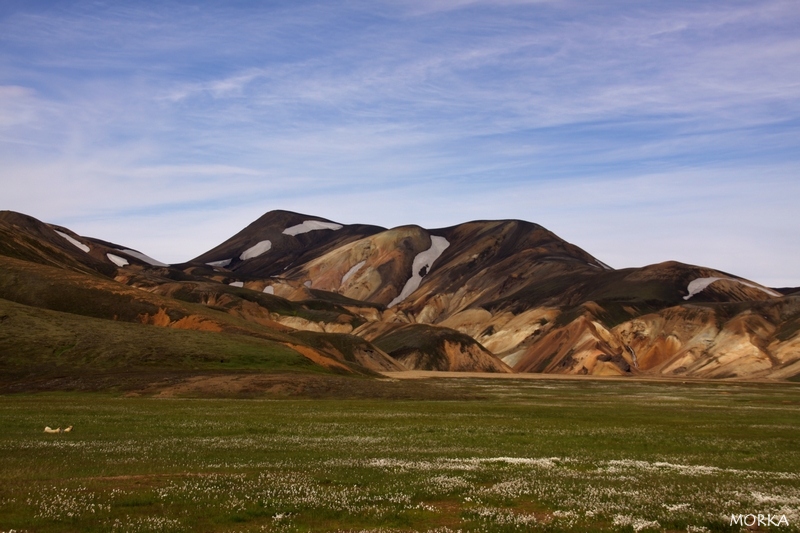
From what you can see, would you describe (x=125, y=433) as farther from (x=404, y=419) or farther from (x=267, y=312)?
(x=267, y=312)

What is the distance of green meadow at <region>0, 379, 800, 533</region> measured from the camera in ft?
47.2

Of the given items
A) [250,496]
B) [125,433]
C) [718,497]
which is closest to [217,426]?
[125,433]

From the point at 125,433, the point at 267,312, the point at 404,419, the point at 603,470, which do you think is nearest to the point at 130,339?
the point at 404,419

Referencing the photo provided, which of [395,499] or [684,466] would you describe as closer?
[395,499]

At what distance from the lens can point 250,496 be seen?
16.2 meters

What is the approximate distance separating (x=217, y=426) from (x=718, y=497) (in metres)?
22.0

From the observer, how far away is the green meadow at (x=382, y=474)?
1439 centimetres

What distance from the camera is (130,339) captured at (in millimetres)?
77375

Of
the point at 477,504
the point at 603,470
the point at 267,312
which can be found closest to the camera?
the point at 477,504

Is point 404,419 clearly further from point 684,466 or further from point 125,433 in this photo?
point 684,466

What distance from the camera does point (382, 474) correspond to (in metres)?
19.9

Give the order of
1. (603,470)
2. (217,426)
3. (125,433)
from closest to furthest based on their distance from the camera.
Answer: (603,470) → (125,433) → (217,426)

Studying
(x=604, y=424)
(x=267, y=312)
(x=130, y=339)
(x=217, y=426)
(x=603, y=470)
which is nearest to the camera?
(x=603, y=470)

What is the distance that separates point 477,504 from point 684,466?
921 centimetres
